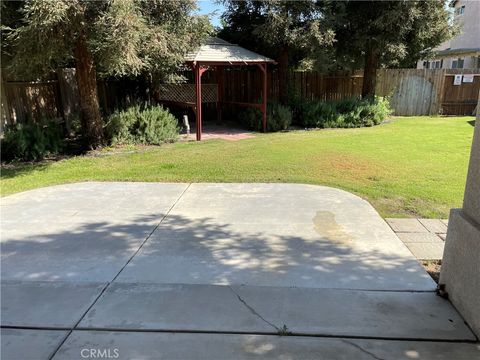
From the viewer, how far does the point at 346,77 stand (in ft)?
56.7

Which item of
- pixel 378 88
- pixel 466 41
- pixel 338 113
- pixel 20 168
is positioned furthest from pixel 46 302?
pixel 466 41

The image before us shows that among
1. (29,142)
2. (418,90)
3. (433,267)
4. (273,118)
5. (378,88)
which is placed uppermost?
(378,88)

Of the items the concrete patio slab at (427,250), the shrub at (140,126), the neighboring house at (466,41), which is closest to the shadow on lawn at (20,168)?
the shrub at (140,126)

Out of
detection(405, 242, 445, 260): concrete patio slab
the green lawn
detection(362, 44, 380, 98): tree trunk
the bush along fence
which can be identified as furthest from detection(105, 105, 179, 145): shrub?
detection(362, 44, 380, 98): tree trunk

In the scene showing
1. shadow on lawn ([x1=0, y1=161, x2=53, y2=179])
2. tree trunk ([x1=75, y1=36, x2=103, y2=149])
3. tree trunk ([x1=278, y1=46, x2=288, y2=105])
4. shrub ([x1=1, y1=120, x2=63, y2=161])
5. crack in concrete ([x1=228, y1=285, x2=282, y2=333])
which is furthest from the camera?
tree trunk ([x1=278, y1=46, x2=288, y2=105])

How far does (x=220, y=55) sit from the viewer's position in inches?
490

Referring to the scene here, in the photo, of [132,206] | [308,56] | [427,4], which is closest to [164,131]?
[132,206]

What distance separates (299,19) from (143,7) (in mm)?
6127

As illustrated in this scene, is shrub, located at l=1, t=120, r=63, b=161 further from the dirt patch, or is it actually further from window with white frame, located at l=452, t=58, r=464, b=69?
window with white frame, located at l=452, t=58, r=464, b=69

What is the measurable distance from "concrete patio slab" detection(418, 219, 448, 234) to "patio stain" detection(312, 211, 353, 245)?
1087 mm

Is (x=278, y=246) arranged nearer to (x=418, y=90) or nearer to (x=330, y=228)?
(x=330, y=228)

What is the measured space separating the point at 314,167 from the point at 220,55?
622 cm

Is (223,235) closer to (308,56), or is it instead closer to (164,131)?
(164,131)

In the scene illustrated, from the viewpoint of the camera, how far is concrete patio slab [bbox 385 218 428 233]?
4.75 meters
